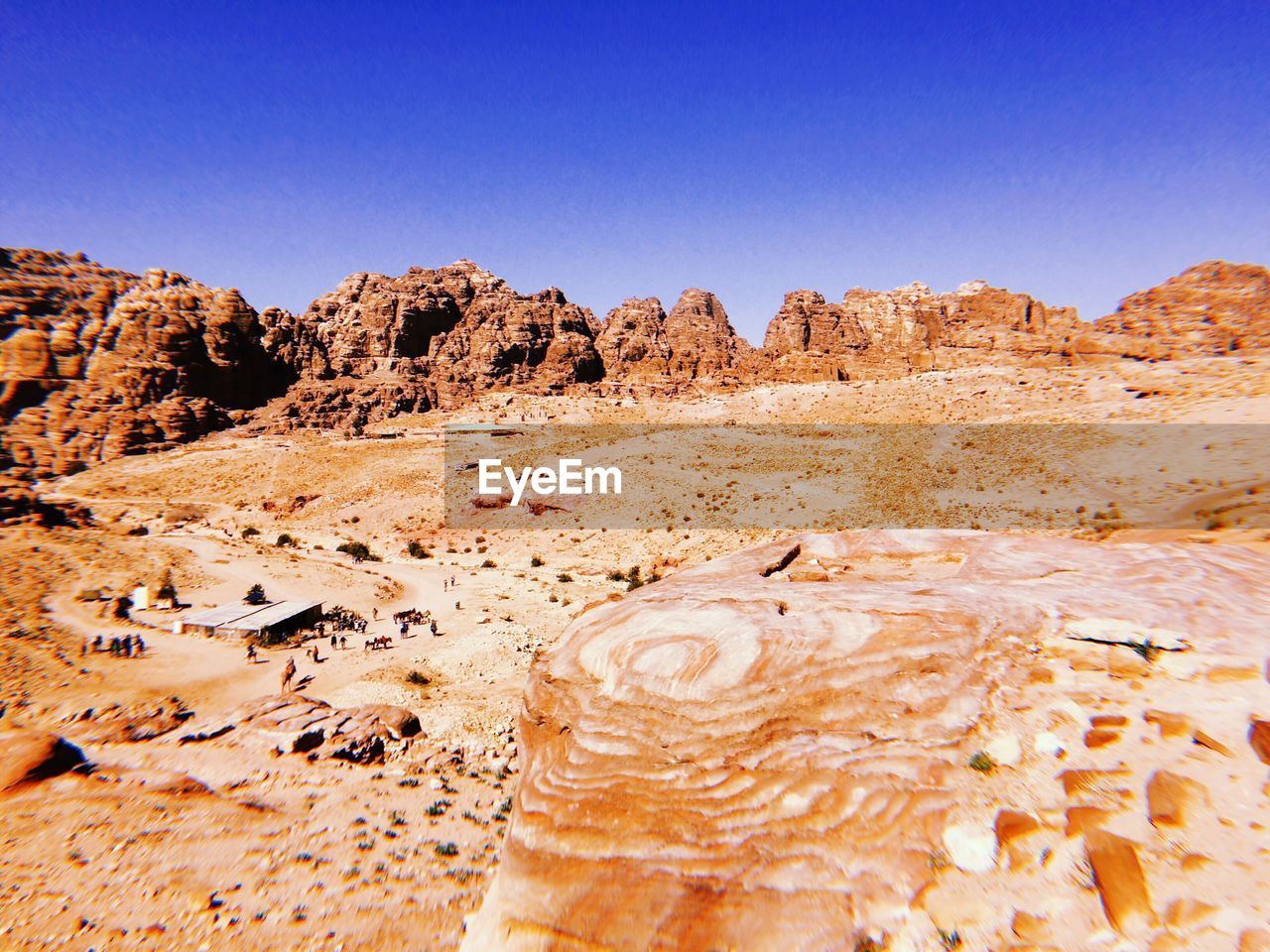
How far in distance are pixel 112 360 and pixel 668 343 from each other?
349ft

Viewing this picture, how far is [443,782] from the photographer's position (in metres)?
13.5

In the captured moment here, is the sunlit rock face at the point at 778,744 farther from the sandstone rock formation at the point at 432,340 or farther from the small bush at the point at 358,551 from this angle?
the sandstone rock formation at the point at 432,340

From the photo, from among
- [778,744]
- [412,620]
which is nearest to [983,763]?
[778,744]

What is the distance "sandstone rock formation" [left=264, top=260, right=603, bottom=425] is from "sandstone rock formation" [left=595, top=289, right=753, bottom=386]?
588 cm

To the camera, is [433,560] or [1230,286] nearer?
[433,560]

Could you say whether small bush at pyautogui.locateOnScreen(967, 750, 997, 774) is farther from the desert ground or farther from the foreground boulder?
the foreground boulder

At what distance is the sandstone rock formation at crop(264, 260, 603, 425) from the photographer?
110938 millimetres

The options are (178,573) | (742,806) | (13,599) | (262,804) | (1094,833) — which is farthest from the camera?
(178,573)

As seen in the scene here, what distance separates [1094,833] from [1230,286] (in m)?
133

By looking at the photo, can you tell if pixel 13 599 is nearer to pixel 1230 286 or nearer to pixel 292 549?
pixel 292 549

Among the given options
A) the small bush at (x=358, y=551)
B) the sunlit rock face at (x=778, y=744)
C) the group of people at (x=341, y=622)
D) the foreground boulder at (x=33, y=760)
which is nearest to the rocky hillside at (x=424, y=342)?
the small bush at (x=358, y=551)

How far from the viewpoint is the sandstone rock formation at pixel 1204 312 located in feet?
247

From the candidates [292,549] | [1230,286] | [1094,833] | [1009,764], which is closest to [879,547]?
[1009,764]

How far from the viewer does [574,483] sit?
165 ft
